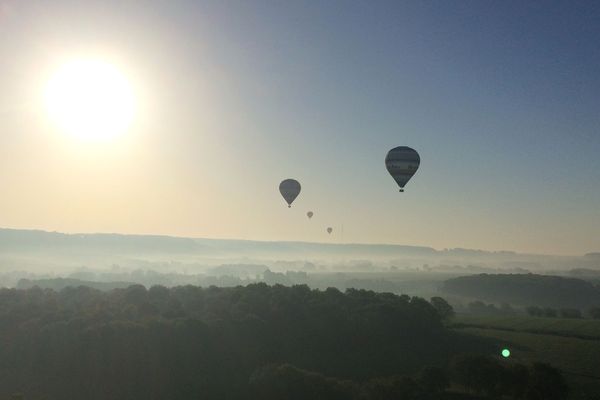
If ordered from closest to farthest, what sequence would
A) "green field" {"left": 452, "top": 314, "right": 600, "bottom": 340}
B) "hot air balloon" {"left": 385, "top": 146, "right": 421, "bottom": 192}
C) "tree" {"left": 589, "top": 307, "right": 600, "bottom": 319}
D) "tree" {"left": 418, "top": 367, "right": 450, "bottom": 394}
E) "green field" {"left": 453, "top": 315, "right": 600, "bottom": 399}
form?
1. "tree" {"left": 418, "top": 367, "right": 450, "bottom": 394}
2. "green field" {"left": 453, "top": 315, "right": 600, "bottom": 399}
3. "hot air balloon" {"left": 385, "top": 146, "right": 421, "bottom": 192}
4. "green field" {"left": 452, "top": 314, "right": 600, "bottom": 340}
5. "tree" {"left": 589, "top": 307, "right": 600, "bottom": 319}

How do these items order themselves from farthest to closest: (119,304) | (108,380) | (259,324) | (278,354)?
1. (119,304)
2. (259,324)
3. (278,354)
4. (108,380)

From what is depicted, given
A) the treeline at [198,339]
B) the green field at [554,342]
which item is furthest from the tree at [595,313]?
the treeline at [198,339]

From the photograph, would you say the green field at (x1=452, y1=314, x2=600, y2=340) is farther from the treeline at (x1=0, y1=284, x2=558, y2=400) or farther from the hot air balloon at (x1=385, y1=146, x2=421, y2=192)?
the hot air balloon at (x1=385, y1=146, x2=421, y2=192)

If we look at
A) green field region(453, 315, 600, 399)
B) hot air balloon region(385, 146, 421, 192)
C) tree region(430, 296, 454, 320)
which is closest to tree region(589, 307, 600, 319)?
green field region(453, 315, 600, 399)

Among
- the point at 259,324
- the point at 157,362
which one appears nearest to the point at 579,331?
the point at 259,324

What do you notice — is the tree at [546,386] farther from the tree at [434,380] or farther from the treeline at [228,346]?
the tree at [434,380]

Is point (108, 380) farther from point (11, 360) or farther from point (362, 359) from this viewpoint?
point (362, 359)
